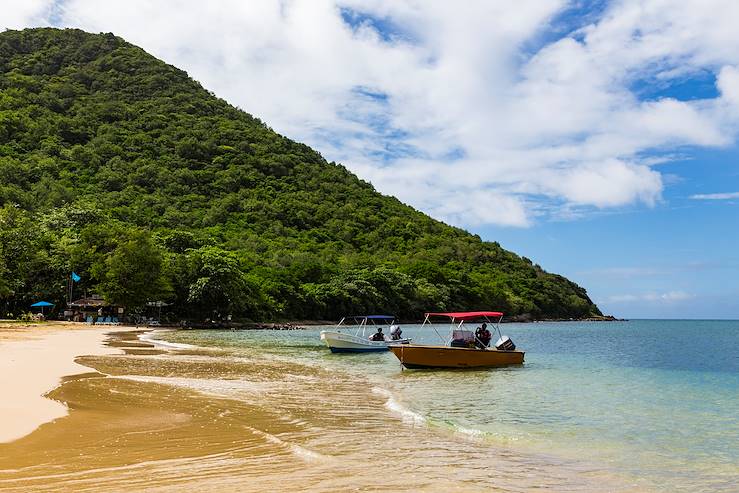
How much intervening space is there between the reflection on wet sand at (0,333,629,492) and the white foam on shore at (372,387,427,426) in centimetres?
15

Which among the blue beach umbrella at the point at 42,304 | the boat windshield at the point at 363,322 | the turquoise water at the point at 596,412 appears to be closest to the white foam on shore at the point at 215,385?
the turquoise water at the point at 596,412

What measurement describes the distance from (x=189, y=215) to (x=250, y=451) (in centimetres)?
9439

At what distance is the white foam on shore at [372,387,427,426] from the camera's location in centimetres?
1298

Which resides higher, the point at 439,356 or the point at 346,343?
the point at 439,356

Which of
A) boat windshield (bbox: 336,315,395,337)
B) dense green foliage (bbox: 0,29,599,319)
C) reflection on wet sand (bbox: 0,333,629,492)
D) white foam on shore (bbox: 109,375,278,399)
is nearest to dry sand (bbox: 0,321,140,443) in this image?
reflection on wet sand (bbox: 0,333,629,492)

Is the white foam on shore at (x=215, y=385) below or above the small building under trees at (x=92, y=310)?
below

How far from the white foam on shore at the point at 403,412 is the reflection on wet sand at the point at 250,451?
0.50 feet

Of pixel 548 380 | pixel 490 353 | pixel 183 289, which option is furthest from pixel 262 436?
pixel 183 289

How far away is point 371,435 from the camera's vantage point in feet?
36.6

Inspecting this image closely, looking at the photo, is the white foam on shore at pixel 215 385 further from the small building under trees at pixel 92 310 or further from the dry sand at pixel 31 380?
the small building under trees at pixel 92 310

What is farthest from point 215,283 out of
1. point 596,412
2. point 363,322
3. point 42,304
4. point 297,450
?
point 297,450

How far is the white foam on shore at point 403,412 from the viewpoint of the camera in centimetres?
1298

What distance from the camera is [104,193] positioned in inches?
3740

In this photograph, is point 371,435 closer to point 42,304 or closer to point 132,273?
point 132,273
